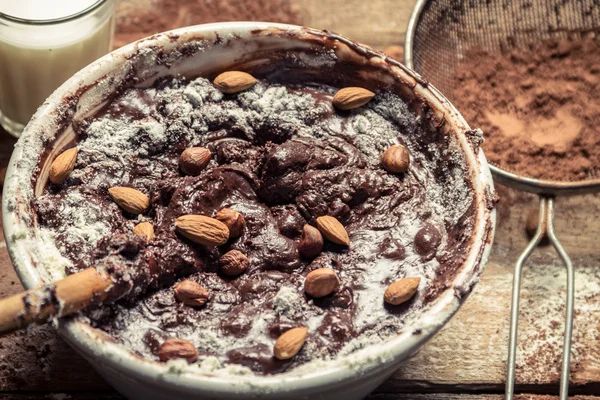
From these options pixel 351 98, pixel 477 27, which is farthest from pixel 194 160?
pixel 477 27

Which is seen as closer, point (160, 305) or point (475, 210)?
point (160, 305)

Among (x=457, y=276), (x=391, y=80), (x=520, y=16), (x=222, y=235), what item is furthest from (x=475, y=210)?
(x=520, y=16)

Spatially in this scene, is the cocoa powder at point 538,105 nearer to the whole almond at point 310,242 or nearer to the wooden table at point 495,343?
the wooden table at point 495,343

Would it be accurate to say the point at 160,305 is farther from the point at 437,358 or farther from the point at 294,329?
the point at 437,358

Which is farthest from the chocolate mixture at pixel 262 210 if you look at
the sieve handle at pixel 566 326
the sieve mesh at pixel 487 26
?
the sieve mesh at pixel 487 26

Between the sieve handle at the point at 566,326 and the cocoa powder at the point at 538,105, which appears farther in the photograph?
the cocoa powder at the point at 538,105

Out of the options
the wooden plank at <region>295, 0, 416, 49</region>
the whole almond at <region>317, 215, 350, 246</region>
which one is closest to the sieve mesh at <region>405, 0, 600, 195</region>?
the wooden plank at <region>295, 0, 416, 49</region>

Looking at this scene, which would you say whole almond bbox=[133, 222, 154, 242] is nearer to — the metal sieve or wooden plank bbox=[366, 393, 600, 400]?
wooden plank bbox=[366, 393, 600, 400]
